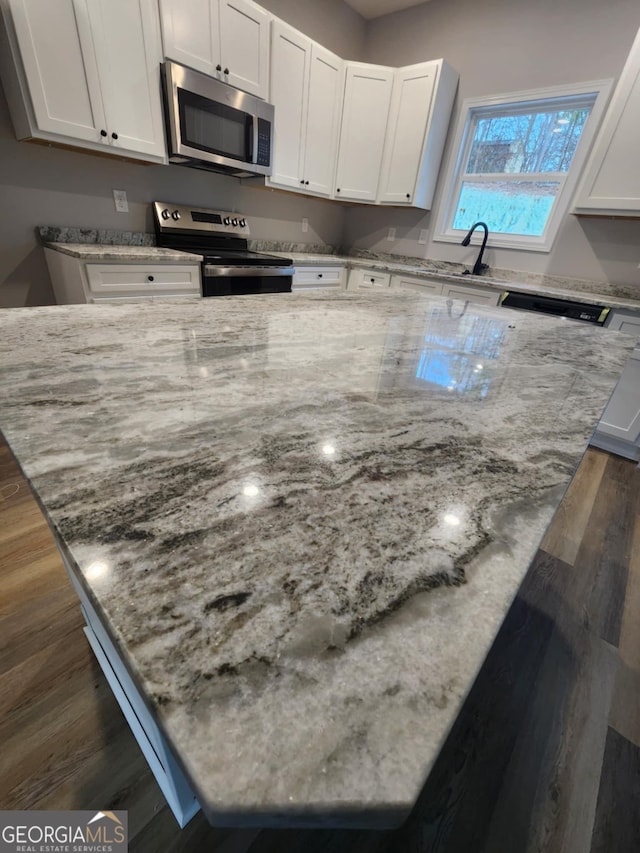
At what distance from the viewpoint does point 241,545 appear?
35 cm

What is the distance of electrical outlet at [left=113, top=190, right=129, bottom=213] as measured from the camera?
248cm

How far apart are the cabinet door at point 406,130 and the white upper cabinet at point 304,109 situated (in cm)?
48

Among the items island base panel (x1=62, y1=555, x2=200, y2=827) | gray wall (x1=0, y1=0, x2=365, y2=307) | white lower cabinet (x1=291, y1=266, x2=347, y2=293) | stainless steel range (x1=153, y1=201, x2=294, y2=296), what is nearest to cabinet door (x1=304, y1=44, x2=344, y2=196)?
gray wall (x1=0, y1=0, x2=365, y2=307)

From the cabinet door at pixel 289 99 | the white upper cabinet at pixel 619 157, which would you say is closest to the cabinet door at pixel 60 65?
the cabinet door at pixel 289 99

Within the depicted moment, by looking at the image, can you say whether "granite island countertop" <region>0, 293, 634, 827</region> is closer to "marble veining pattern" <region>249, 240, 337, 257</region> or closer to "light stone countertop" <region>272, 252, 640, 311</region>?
"light stone countertop" <region>272, 252, 640, 311</region>

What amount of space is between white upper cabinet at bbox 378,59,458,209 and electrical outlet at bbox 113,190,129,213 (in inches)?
86.2

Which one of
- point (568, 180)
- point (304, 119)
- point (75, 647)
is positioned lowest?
point (75, 647)

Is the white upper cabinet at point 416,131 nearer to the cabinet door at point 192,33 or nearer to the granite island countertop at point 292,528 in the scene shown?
the cabinet door at point 192,33

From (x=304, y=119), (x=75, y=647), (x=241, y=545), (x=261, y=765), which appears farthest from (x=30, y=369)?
(x=304, y=119)

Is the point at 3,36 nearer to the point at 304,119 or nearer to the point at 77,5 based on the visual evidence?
the point at 77,5

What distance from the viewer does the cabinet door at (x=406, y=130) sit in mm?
3027

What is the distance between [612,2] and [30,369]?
158 inches

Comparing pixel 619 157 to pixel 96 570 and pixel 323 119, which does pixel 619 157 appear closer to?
pixel 323 119

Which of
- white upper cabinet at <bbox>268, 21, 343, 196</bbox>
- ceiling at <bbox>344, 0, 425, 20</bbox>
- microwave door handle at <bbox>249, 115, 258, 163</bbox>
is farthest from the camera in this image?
ceiling at <bbox>344, 0, 425, 20</bbox>
